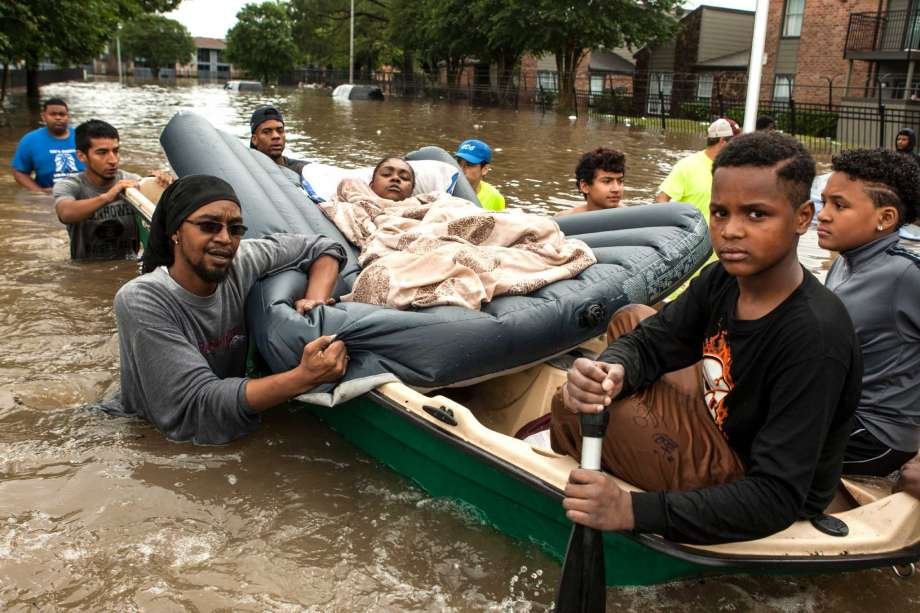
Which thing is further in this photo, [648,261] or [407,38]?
[407,38]

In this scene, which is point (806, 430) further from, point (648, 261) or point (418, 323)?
point (648, 261)

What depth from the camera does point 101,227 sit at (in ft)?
22.8

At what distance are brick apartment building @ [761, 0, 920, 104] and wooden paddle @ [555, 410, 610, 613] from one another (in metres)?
20.5

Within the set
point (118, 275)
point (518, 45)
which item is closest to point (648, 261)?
point (118, 275)

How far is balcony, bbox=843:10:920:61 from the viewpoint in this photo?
21.3 metres

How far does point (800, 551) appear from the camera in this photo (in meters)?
2.43

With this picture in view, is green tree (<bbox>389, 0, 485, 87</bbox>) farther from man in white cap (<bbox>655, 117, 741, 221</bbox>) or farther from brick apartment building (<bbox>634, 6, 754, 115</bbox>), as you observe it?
man in white cap (<bbox>655, 117, 741, 221</bbox>)

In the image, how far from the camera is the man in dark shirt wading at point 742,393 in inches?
80.0

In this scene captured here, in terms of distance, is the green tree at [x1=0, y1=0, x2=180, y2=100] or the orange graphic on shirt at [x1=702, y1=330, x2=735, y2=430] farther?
the green tree at [x1=0, y1=0, x2=180, y2=100]

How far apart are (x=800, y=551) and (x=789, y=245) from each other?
3.30 ft

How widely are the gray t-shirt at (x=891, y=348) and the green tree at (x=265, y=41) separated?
7454 centimetres

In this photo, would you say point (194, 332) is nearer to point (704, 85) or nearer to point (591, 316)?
point (591, 316)

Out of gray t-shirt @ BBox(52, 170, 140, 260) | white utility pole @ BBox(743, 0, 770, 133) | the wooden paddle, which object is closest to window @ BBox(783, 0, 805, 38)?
white utility pole @ BBox(743, 0, 770, 133)

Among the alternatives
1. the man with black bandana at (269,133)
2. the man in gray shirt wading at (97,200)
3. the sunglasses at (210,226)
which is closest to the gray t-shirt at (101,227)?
the man in gray shirt wading at (97,200)
